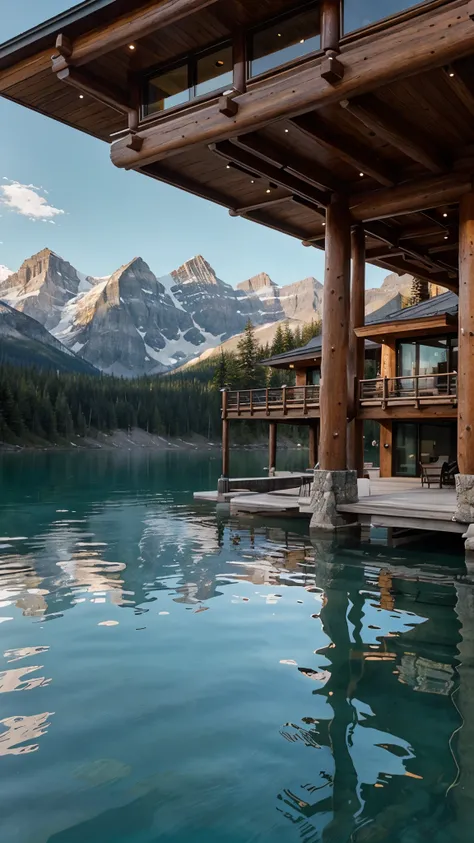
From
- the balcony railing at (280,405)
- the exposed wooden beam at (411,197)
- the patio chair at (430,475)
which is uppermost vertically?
the exposed wooden beam at (411,197)

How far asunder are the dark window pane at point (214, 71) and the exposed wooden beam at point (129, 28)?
124 centimetres

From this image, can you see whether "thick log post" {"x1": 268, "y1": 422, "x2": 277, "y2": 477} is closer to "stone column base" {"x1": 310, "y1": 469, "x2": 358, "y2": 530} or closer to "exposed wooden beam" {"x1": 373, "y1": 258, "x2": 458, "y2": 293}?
"exposed wooden beam" {"x1": 373, "y1": 258, "x2": 458, "y2": 293}

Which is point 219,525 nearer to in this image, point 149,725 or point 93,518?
point 93,518

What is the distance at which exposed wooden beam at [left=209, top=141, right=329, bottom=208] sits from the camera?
14008mm

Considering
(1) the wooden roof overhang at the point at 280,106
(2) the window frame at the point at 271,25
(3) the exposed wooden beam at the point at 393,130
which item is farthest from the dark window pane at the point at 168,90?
(3) the exposed wooden beam at the point at 393,130

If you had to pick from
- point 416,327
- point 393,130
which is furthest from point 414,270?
point 393,130

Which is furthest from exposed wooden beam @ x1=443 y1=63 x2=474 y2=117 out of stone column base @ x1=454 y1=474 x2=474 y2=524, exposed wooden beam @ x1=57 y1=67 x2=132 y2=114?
stone column base @ x1=454 y1=474 x2=474 y2=524

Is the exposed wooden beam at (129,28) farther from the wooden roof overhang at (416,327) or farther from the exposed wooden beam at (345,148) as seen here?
the wooden roof overhang at (416,327)

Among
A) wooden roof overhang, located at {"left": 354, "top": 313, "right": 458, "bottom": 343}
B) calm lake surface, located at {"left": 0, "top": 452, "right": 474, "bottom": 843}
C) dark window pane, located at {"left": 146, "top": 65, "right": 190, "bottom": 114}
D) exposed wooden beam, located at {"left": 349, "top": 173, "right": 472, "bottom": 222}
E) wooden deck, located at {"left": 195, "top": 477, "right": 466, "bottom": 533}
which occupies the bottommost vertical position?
calm lake surface, located at {"left": 0, "top": 452, "right": 474, "bottom": 843}

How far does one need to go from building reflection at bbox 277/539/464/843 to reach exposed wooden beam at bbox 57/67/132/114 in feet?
38.9

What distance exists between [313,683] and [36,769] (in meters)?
2.98

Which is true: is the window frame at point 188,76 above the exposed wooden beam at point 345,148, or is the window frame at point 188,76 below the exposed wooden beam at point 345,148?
above

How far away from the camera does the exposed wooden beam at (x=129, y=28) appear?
1213 cm

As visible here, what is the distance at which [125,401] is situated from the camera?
133625 millimetres
